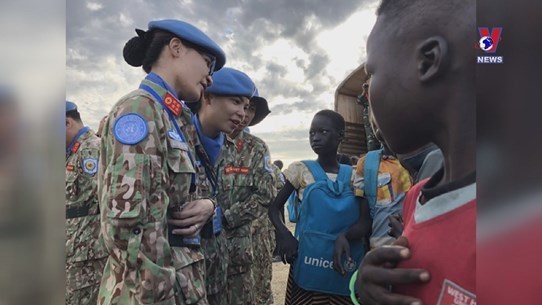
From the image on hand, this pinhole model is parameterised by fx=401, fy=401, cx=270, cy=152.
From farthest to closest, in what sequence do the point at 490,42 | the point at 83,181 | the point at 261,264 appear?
the point at 261,264 → the point at 83,181 → the point at 490,42

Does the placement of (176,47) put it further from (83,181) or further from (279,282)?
(279,282)

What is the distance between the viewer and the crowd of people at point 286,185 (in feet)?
2.19

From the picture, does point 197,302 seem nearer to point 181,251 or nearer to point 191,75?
point 181,251

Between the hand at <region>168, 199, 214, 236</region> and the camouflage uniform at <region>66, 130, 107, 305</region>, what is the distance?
1.91 metres

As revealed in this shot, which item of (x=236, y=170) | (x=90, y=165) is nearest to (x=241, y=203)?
(x=236, y=170)

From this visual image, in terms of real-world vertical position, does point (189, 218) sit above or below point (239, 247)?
above

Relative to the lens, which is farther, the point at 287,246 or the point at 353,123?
the point at 353,123

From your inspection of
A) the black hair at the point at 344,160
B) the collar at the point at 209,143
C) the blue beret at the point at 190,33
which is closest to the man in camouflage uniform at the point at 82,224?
the collar at the point at 209,143

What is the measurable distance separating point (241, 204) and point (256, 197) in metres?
0.13

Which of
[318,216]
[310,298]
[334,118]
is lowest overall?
[310,298]

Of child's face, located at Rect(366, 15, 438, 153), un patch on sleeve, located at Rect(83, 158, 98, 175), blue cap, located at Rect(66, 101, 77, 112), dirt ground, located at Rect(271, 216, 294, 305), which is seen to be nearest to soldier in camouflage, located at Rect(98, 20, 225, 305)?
Result: blue cap, located at Rect(66, 101, 77, 112)

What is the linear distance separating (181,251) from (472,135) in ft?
3.63

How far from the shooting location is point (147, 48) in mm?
1566

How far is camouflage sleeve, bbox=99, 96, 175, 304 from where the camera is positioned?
1.24 metres
